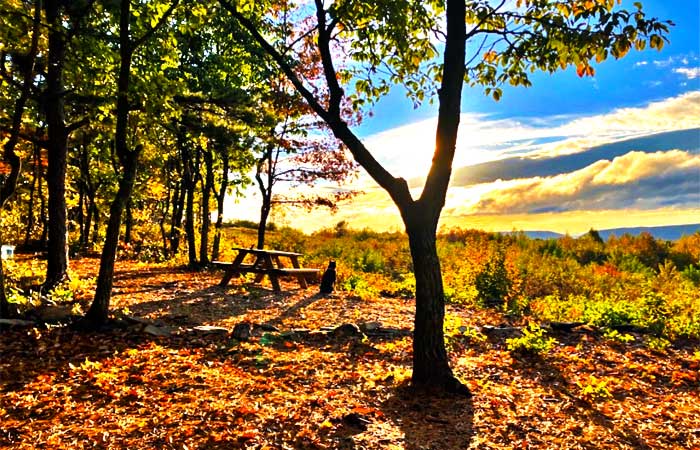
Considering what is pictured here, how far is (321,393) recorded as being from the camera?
17.6 ft

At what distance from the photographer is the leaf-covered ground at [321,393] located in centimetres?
430

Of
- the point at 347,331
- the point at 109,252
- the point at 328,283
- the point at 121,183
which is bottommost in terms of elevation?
the point at 347,331

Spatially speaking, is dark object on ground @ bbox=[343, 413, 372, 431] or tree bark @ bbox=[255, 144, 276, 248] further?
tree bark @ bbox=[255, 144, 276, 248]

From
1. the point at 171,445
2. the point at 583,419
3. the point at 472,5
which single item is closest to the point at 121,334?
the point at 171,445

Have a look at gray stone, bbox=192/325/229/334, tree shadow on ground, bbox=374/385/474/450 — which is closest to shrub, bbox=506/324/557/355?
tree shadow on ground, bbox=374/385/474/450

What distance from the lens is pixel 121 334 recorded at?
24.1ft

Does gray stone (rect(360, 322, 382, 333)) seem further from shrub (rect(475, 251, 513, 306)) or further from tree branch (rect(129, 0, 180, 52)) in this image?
tree branch (rect(129, 0, 180, 52))

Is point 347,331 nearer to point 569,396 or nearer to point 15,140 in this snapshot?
point 569,396

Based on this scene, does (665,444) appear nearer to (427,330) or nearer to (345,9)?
(427,330)

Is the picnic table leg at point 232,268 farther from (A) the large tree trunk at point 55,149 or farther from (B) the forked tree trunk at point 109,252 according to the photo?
(B) the forked tree trunk at point 109,252

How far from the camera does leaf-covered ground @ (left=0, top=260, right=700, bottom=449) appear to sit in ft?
14.1

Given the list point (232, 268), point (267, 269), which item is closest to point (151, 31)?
point (267, 269)

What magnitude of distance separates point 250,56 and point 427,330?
994 centimetres

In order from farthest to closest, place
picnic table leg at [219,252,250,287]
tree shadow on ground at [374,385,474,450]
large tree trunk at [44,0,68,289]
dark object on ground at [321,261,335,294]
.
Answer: picnic table leg at [219,252,250,287]
dark object on ground at [321,261,335,294]
large tree trunk at [44,0,68,289]
tree shadow on ground at [374,385,474,450]
